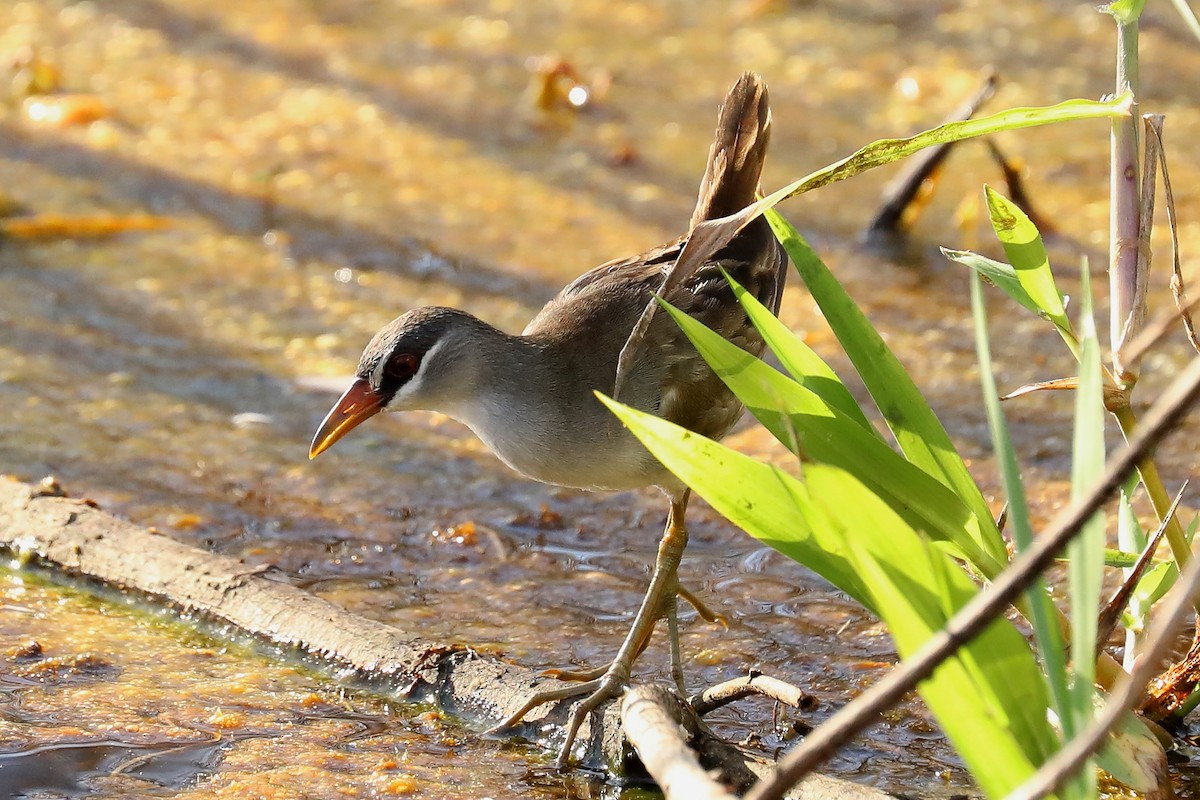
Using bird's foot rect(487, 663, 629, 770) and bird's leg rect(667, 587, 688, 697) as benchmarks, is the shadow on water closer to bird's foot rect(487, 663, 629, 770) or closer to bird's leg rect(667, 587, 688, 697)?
bird's foot rect(487, 663, 629, 770)

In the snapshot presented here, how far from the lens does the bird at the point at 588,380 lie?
316 centimetres

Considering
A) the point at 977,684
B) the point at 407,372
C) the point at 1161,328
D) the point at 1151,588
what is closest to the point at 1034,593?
the point at 977,684

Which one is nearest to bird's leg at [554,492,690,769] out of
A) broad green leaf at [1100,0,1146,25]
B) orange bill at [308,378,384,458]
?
orange bill at [308,378,384,458]

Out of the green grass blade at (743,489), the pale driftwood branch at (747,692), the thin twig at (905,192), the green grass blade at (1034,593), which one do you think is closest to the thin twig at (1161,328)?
the green grass blade at (1034,593)

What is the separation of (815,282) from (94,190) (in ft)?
14.3

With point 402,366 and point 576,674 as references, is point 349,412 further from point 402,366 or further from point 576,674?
point 576,674

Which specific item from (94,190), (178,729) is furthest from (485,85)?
(178,729)

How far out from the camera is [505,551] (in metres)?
3.85

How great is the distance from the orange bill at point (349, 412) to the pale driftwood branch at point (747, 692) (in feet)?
3.48

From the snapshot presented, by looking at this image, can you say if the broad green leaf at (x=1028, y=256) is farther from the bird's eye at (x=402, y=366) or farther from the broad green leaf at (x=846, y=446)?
the bird's eye at (x=402, y=366)

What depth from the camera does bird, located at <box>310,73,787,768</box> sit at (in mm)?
3162

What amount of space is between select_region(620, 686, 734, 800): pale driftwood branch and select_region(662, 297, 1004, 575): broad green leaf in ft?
1.54

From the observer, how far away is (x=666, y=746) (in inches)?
79.4

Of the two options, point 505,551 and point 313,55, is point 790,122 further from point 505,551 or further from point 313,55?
point 505,551
